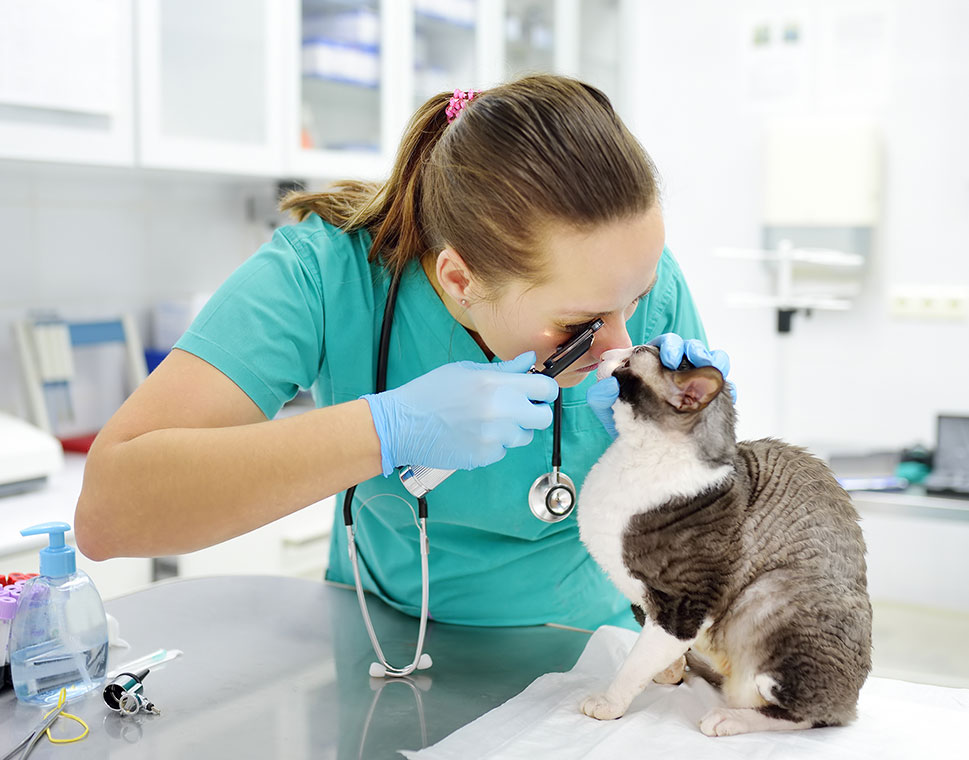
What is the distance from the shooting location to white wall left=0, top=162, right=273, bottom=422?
2.25m

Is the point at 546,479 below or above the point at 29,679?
above

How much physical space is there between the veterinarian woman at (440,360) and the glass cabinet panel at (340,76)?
144 cm

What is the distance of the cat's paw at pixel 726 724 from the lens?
0.87m

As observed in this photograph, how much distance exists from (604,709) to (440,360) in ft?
1.54

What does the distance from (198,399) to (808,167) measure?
2.41 metres

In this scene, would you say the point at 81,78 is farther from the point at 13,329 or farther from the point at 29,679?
the point at 29,679

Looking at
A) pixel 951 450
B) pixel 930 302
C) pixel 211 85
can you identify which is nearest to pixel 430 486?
pixel 211 85

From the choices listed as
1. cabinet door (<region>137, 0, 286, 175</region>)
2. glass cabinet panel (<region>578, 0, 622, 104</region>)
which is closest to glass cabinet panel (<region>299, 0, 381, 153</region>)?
cabinet door (<region>137, 0, 286, 175</region>)

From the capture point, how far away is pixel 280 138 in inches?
95.8

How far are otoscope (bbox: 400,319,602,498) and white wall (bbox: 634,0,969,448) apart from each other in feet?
5.79

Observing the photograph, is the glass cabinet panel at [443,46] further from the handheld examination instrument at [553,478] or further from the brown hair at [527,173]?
the handheld examination instrument at [553,478]

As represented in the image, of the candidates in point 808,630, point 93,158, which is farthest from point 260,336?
point 93,158

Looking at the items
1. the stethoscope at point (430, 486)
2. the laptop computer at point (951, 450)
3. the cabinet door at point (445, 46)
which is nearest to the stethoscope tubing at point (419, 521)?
the stethoscope at point (430, 486)

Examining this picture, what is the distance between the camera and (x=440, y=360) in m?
1.17
